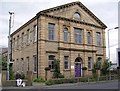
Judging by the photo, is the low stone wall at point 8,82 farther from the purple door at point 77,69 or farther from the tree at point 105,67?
the tree at point 105,67

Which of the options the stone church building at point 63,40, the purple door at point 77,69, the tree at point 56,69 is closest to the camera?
the tree at point 56,69

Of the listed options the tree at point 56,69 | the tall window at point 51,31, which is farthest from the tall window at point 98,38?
the tree at point 56,69

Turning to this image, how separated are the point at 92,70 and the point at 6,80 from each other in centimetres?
1566

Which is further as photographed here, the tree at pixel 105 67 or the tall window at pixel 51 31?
the tree at pixel 105 67

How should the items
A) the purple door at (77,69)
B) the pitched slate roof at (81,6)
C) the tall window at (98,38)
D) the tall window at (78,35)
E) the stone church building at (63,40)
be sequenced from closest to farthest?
the stone church building at (63,40)
the pitched slate roof at (81,6)
the purple door at (77,69)
the tall window at (78,35)
the tall window at (98,38)

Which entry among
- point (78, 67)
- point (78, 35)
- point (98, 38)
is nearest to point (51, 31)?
point (78, 35)

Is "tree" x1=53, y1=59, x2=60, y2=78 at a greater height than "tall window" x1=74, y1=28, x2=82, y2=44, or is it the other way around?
"tall window" x1=74, y1=28, x2=82, y2=44

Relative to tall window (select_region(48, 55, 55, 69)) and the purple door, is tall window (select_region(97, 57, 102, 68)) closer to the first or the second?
the purple door

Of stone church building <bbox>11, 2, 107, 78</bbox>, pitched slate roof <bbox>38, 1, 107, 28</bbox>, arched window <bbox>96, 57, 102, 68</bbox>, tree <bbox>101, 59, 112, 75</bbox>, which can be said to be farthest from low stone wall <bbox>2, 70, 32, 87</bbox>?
tree <bbox>101, 59, 112, 75</bbox>

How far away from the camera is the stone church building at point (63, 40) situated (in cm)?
2845

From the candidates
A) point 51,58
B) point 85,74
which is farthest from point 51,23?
point 85,74

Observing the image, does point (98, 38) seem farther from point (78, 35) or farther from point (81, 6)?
point (81, 6)

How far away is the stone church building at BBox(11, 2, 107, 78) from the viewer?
28453 mm

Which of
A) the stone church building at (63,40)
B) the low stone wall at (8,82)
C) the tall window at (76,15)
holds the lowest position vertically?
the low stone wall at (8,82)
